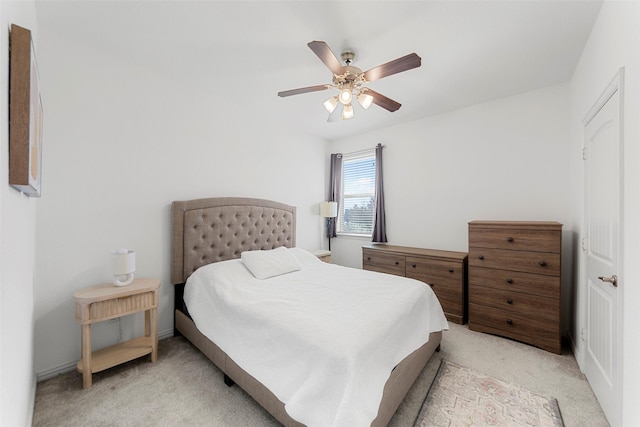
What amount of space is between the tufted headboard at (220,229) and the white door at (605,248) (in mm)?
3168

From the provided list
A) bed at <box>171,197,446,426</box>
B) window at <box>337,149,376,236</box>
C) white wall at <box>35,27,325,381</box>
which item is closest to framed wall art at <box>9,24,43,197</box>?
white wall at <box>35,27,325,381</box>

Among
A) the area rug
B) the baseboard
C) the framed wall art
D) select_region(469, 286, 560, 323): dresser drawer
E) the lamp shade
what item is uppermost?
the framed wall art

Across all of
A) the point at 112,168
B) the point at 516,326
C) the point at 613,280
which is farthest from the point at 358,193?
the point at 112,168

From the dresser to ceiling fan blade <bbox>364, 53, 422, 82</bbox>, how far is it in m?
2.27

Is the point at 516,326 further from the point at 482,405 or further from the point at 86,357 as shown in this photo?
the point at 86,357

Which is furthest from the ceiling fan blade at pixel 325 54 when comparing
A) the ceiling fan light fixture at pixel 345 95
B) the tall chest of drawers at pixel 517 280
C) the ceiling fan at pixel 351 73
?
the tall chest of drawers at pixel 517 280

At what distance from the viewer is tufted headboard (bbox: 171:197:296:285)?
2639 mm

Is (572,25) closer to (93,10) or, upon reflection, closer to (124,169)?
(93,10)

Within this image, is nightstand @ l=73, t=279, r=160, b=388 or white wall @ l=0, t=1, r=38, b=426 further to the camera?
nightstand @ l=73, t=279, r=160, b=388

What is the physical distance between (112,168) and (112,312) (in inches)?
49.7

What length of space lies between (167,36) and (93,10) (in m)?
0.45

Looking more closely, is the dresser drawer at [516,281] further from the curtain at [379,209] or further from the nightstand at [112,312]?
the nightstand at [112,312]

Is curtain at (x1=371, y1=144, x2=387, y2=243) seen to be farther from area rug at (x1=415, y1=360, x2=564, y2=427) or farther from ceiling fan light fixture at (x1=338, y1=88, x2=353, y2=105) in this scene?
area rug at (x1=415, y1=360, x2=564, y2=427)

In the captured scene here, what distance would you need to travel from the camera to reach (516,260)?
262cm
